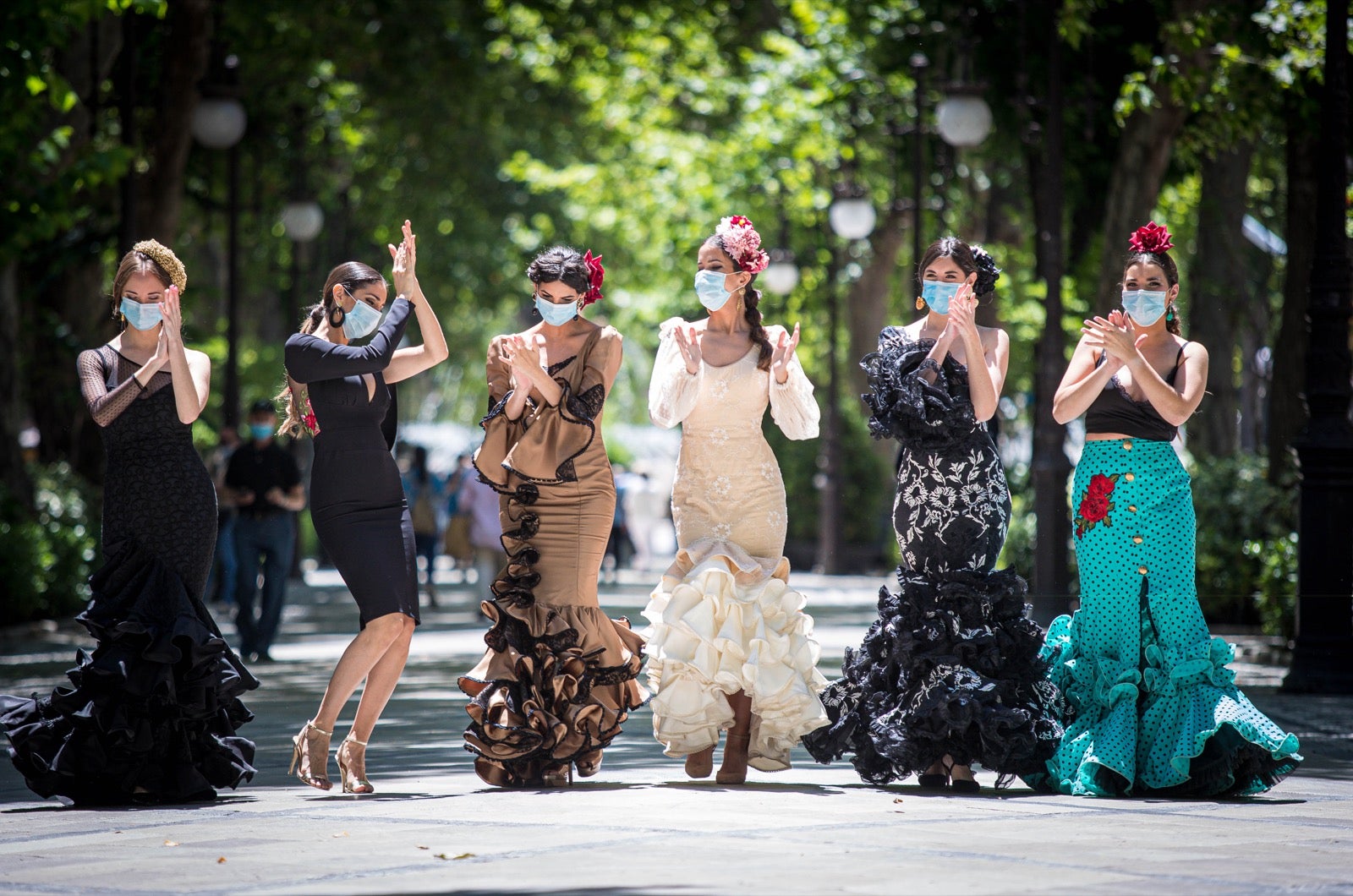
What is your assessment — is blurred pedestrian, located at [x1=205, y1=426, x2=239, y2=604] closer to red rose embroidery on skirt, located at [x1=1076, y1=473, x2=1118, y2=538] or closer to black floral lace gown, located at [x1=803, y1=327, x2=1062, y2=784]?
black floral lace gown, located at [x1=803, y1=327, x2=1062, y2=784]

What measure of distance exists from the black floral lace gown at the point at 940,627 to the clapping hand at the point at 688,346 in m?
0.75

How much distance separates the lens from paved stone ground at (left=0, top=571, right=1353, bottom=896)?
6.05 meters

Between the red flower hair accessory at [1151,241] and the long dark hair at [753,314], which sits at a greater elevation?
the red flower hair accessory at [1151,241]

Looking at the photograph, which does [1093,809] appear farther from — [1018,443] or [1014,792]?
[1018,443]

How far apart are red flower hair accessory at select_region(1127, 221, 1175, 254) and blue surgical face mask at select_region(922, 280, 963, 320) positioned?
2.66 ft

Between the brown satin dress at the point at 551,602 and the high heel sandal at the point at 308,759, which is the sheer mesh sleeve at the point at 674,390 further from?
the high heel sandal at the point at 308,759

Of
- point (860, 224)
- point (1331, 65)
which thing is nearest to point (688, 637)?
point (1331, 65)

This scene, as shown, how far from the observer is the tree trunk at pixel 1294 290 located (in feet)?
54.9

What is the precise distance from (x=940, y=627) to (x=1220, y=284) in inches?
560

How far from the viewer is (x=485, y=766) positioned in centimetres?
845

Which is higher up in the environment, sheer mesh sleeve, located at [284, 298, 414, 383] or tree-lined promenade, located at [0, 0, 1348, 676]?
tree-lined promenade, located at [0, 0, 1348, 676]

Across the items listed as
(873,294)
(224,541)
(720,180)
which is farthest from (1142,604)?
(873,294)

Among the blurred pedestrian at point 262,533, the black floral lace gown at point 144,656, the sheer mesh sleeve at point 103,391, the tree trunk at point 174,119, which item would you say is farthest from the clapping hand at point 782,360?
the tree trunk at point 174,119
